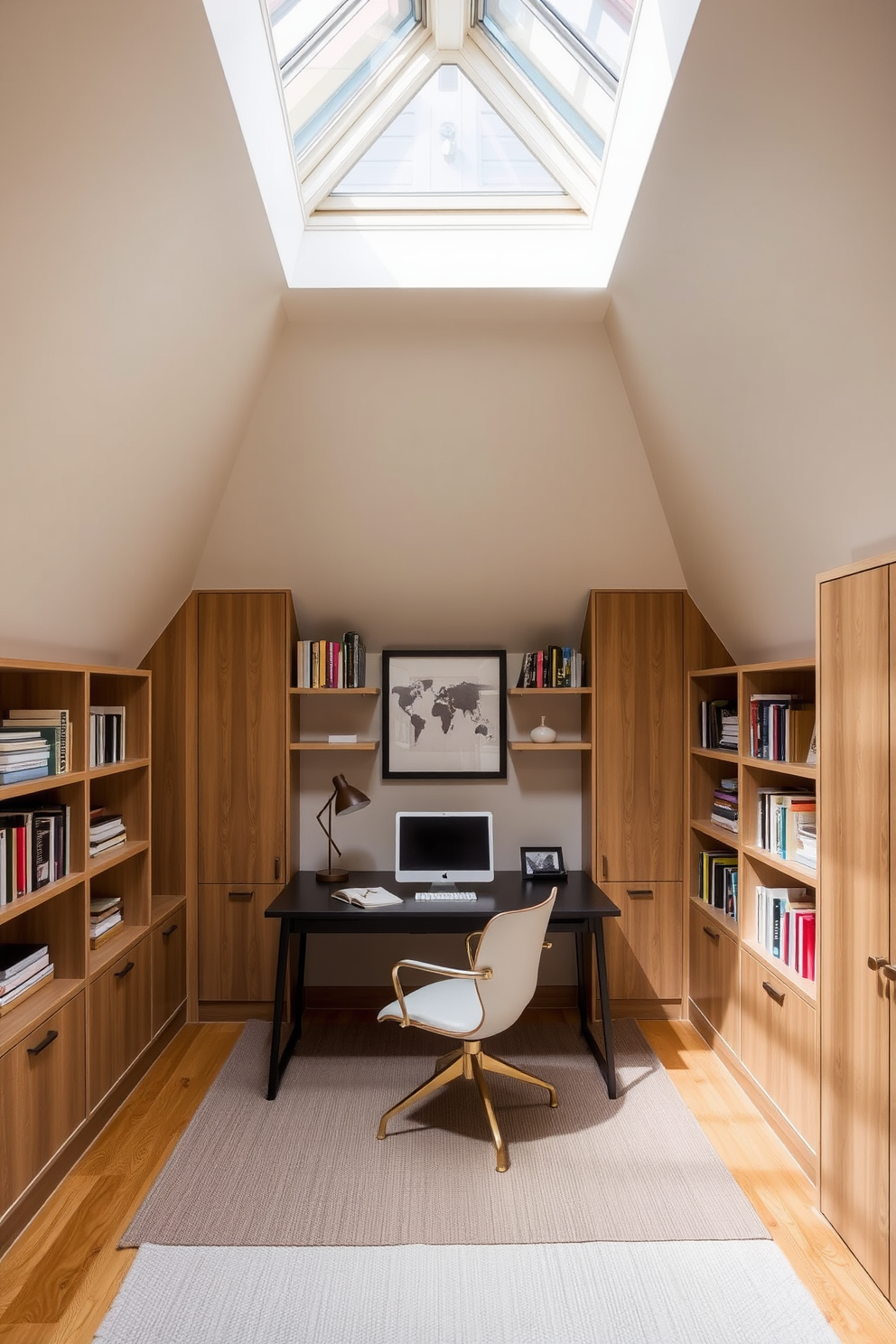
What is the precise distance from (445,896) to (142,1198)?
1586 millimetres

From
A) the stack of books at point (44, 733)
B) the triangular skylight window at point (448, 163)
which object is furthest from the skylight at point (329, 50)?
the stack of books at point (44, 733)

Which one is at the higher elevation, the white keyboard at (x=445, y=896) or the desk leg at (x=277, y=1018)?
the white keyboard at (x=445, y=896)

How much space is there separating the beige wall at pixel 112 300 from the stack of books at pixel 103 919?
1033 mm

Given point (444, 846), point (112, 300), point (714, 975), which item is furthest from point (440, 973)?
point (112, 300)

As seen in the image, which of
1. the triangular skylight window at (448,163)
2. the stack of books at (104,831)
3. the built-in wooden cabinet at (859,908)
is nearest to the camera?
the built-in wooden cabinet at (859,908)

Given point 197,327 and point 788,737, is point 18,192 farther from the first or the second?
point 788,737

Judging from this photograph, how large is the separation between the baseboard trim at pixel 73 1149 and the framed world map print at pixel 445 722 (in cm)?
171

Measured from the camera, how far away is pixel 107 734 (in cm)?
336

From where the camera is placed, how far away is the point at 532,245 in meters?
3.09

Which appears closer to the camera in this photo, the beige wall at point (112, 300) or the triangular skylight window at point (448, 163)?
the beige wall at point (112, 300)

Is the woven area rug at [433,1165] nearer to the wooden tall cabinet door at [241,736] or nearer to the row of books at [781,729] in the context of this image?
the wooden tall cabinet door at [241,736]

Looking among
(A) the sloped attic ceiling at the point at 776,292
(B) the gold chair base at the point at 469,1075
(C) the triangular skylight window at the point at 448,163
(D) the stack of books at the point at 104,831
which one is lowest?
(B) the gold chair base at the point at 469,1075

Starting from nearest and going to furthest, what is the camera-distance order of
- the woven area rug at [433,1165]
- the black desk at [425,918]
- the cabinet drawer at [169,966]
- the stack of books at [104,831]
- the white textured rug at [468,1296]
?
the white textured rug at [468,1296]
the woven area rug at [433,1165]
the stack of books at [104,831]
the black desk at [425,918]
the cabinet drawer at [169,966]

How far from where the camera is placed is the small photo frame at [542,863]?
399cm
